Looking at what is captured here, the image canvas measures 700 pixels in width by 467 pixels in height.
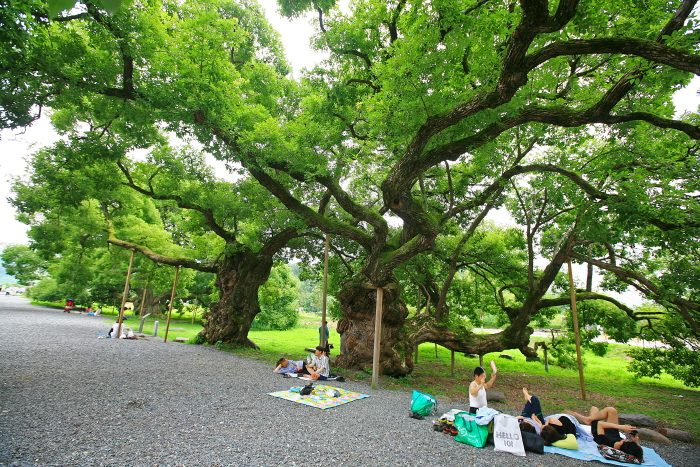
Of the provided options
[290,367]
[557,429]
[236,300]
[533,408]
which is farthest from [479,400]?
[236,300]

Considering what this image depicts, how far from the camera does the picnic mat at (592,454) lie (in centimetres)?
452

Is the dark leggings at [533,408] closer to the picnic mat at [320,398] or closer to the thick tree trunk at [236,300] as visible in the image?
the picnic mat at [320,398]

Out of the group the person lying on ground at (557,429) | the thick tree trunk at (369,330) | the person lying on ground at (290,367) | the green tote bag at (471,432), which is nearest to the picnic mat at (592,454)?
the person lying on ground at (557,429)

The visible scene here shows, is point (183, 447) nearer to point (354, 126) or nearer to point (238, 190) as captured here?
point (354, 126)

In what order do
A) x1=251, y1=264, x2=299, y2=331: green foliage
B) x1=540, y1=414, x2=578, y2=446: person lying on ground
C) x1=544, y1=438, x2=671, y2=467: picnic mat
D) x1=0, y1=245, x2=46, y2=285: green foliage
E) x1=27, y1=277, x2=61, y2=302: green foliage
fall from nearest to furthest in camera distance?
x1=544, y1=438, x2=671, y2=467: picnic mat → x1=540, y1=414, x2=578, y2=446: person lying on ground → x1=0, y1=245, x2=46, y2=285: green foliage → x1=27, y1=277, x2=61, y2=302: green foliage → x1=251, y1=264, x2=299, y2=331: green foliage

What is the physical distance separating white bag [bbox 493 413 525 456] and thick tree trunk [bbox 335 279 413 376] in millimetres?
5047

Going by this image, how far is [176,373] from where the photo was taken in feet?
25.9

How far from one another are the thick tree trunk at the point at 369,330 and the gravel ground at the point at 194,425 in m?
1.83

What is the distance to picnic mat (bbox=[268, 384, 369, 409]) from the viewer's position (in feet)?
20.5

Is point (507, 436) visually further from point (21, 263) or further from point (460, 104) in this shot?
point (21, 263)

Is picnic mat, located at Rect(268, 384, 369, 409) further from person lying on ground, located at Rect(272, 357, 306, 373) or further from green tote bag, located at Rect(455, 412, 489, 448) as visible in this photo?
green tote bag, located at Rect(455, 412, 489, 448)

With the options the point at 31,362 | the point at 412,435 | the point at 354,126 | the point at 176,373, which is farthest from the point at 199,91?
the point at 412,435

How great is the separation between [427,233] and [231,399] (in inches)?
218

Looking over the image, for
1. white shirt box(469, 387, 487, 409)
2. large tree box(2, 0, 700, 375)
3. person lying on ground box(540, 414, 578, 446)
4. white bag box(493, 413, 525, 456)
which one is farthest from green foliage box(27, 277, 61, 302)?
person lying on ground box(540, 414, 578, 446)
